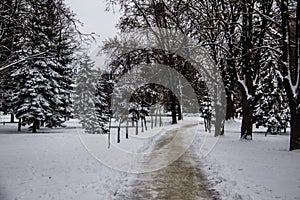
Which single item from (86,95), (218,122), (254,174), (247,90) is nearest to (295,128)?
(247,90)

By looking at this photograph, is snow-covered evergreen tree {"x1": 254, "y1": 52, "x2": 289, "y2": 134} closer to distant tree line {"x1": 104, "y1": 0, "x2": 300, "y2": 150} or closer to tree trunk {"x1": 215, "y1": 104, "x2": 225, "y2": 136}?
distant tree line {"x1": 104, "y1": 0, "x2": 300, "y2": 150}

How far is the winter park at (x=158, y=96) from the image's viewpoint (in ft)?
25.7

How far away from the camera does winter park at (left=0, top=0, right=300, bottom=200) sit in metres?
7.85

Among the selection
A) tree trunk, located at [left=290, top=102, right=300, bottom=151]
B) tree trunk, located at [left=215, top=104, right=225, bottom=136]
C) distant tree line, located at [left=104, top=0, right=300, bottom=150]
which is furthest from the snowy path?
tree trunk, located at [left=215, top=104, right=225, bottom=136]

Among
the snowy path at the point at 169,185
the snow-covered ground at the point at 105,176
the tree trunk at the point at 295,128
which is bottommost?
the snowy path at the point at 169,185

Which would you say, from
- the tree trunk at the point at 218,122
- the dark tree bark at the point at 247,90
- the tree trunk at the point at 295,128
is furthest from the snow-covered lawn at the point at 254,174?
the tree trunk at the point at 218,122

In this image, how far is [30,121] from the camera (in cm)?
2756

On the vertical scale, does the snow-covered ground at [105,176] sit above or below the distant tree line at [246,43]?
below

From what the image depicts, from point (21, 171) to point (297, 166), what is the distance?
7.30 m

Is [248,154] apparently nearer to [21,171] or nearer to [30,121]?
[21,171]

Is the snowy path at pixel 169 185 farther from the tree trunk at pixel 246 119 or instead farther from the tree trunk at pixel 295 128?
the tree trunk at pixel 246 119

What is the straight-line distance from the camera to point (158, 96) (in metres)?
31.6

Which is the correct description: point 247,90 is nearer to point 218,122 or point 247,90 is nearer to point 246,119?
point 246,119

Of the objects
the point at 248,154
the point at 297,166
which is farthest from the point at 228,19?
the point at 297,166
